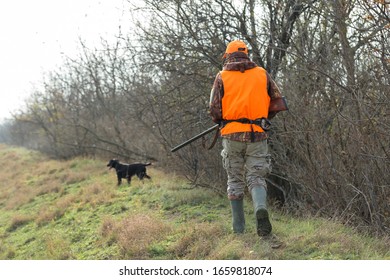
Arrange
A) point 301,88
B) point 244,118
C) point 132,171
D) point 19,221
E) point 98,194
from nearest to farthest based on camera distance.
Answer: point 244,118, point 301,88, point 19,221, point 98,194, point 132,171

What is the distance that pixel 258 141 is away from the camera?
475 cm

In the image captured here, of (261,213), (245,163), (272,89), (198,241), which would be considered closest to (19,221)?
(198,241)

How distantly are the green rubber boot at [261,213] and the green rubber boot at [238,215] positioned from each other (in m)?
0.28

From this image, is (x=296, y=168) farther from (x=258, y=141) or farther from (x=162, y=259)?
(x=162, y=259)

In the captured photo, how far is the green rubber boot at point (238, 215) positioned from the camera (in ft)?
16.0

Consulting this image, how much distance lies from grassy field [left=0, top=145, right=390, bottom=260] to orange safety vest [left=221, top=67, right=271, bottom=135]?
1264 millimetres

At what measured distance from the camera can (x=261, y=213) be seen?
4.54 m

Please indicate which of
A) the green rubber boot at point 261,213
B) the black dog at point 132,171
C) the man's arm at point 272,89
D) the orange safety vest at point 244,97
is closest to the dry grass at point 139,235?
the green rubber boot at point 261,213

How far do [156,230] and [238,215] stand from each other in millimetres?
1130

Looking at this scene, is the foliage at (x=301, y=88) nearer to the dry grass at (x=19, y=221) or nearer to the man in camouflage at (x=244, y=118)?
the man in camouflage at (x=244, y=118)

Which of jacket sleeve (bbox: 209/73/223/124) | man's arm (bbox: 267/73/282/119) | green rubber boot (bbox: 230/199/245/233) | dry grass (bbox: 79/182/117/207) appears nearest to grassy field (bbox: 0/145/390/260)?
dry grass (bbox: 79/182/117/207)

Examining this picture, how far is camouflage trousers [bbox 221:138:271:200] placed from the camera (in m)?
4.78

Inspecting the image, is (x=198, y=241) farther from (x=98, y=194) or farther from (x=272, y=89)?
(x=98, y=194)

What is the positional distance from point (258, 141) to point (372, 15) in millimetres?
1830
